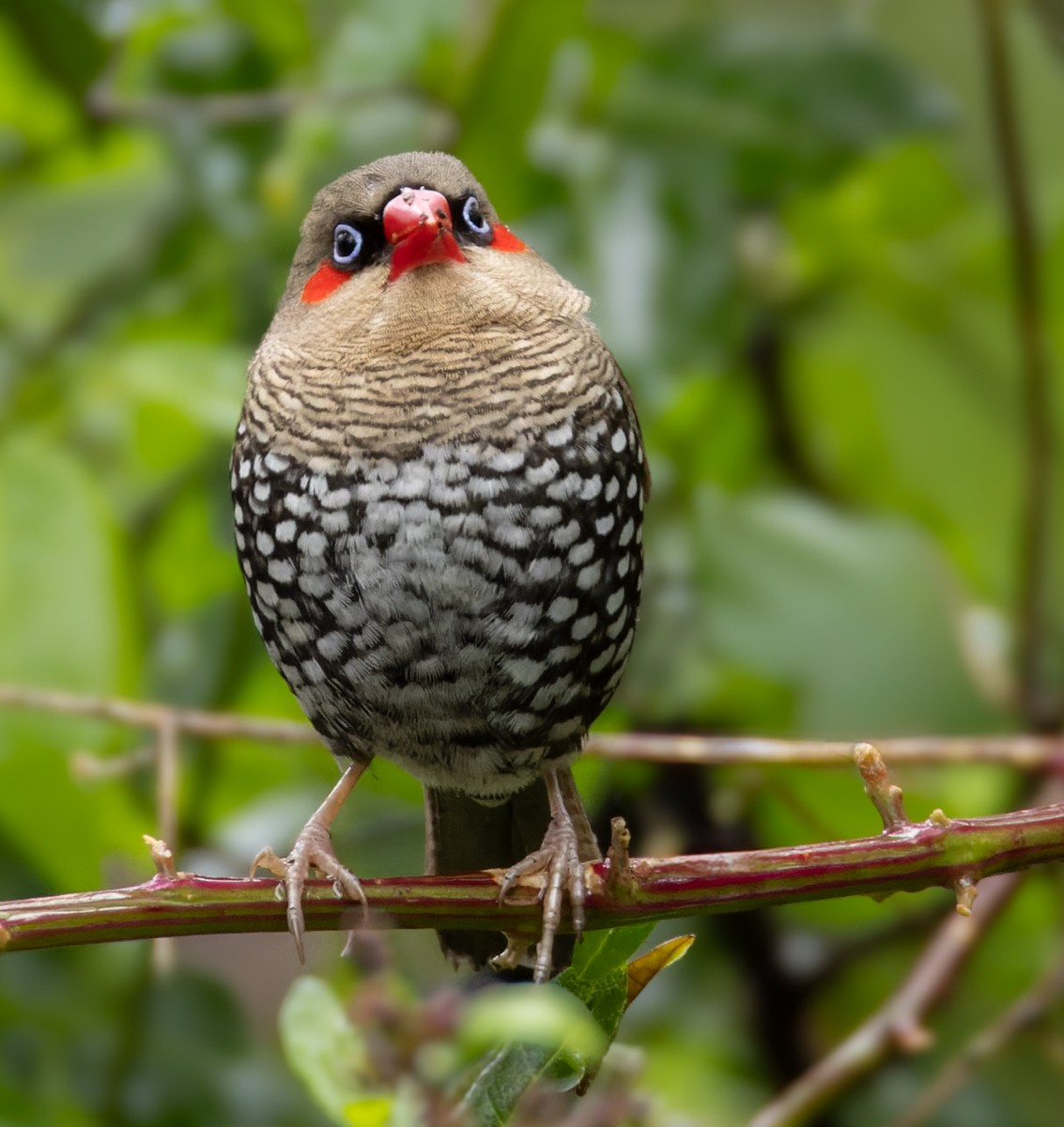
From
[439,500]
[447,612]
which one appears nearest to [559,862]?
[447,612]

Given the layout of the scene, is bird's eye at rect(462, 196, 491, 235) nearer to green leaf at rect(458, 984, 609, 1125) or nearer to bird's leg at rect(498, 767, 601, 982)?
bird's leg at rect(498, 767, 601, 982)

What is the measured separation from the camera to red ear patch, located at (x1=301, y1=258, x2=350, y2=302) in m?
2.62

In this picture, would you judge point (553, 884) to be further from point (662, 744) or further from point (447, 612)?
point (662, 744)

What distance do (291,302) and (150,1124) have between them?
1.56 metres

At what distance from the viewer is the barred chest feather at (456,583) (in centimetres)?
243

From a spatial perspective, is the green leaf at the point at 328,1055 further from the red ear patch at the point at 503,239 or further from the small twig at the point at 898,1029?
the red ear patch at the point at 503,239

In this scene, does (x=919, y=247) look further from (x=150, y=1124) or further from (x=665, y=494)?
(x=150, y=1124)

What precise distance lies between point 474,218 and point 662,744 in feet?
2.99

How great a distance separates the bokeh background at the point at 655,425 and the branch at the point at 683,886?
4.40 feet

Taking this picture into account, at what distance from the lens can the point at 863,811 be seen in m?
3.71

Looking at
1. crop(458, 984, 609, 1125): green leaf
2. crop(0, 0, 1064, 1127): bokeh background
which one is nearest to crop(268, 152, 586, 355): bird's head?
crop(0, 0, 1064, 1127): bokeh background

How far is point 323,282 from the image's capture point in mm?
→ 2639

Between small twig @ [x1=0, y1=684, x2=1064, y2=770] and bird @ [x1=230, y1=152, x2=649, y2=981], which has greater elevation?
bird @ [x1=230, y1=152, x2=649, y2=981]

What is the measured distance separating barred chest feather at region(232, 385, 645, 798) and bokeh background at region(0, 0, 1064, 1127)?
28.2 inches
